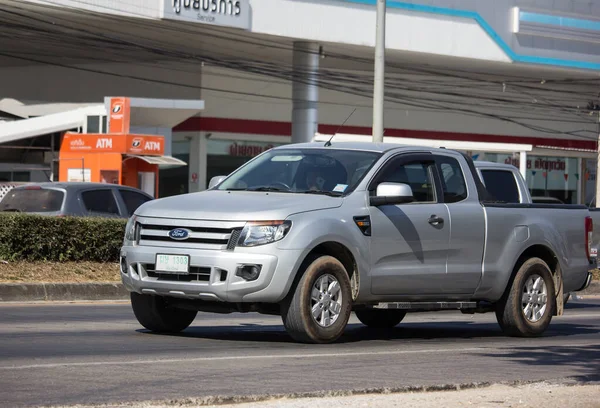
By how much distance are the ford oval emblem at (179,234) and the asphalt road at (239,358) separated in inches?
35.8

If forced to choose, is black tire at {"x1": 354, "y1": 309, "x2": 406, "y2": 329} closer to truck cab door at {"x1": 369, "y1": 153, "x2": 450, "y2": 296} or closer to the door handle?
truck cab door at {"x1": 369, "y1": 153, "x2": 450, "y2": 296}

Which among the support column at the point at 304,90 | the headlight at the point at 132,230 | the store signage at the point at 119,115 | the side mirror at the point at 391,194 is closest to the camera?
the headlight at the point at 132,230

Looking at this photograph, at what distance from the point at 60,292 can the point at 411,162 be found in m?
6.58

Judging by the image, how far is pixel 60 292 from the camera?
16969 mm

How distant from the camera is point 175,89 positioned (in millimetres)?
48625

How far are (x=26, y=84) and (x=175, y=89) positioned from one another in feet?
20.1

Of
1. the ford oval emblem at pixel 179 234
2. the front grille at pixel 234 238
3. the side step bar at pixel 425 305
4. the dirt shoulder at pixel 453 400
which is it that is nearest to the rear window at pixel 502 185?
the side step bar at pixel 425 305

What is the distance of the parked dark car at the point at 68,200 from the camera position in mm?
19734

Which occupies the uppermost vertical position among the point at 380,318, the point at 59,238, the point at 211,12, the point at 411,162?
the point at 211,12

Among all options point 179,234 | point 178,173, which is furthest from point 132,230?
point 178,173

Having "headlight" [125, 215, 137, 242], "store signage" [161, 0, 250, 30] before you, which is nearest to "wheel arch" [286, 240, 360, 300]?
"headlight" [125, 215, 137, 242]

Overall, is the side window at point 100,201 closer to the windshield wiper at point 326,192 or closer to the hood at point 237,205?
the hood at point 237,205

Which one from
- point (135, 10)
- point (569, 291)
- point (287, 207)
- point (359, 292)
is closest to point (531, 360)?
point (359, 292)

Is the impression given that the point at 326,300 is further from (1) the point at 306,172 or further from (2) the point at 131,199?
(2) the point at 131,199
